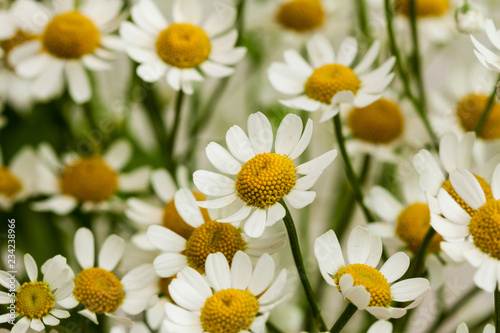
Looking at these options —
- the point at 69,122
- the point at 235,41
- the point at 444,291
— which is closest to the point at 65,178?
the point at 69,122

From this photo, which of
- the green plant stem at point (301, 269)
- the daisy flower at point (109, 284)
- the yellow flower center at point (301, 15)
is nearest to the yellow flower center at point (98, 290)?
the daisy flower at point (109, 284)

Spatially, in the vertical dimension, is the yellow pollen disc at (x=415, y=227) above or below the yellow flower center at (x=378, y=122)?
above

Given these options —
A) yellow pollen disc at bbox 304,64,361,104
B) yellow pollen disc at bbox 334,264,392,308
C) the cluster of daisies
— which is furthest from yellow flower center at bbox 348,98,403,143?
yellow pollen disc at bbox 334,264,392,308

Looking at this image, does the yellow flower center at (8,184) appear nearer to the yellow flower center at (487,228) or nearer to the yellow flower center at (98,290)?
the yellow flower center at (98,290)

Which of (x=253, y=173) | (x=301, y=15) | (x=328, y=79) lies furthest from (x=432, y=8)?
(x=253, y=173)

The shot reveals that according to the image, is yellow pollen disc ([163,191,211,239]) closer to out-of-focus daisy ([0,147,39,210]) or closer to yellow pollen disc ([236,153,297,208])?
yellow pollen disc ([236,153,297,208])

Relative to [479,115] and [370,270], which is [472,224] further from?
[479,115]
